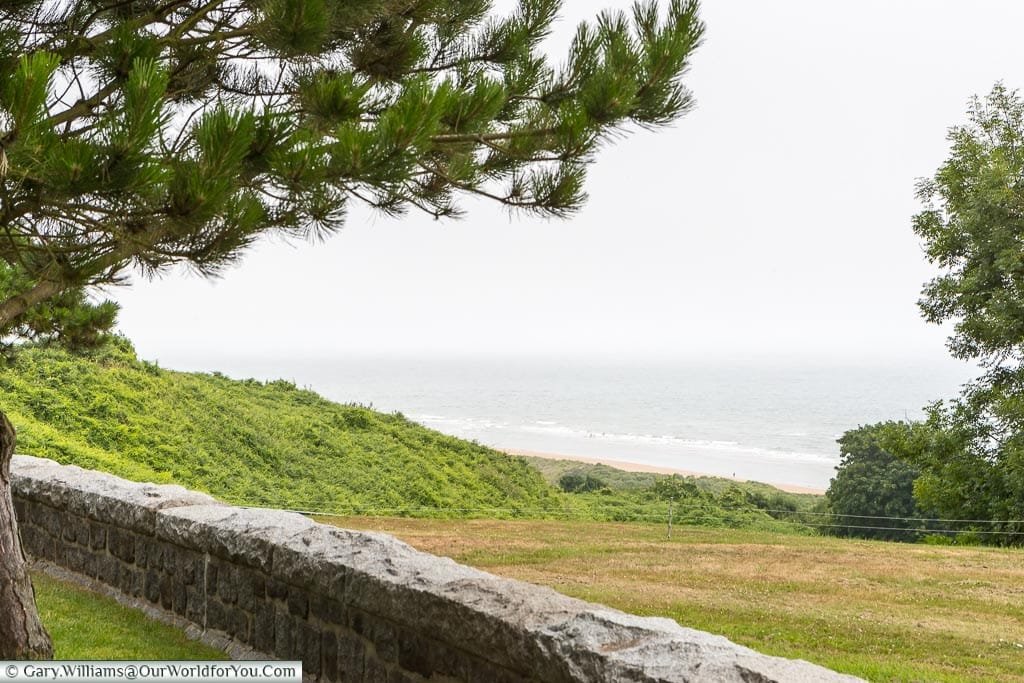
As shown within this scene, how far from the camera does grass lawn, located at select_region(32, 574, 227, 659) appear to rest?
3.87 meters

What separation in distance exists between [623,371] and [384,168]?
120743 mm

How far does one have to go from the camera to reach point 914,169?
110 m

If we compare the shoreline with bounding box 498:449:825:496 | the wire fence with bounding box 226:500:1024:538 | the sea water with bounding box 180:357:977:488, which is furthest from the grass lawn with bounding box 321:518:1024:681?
the shoreline with bounding box 498:449:825:496

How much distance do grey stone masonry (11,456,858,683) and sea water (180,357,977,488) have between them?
16917mm

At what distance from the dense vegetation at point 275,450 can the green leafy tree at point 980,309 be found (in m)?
4.15

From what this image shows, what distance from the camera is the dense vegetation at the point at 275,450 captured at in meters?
13.0

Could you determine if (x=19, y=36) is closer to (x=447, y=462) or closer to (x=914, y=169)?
(x=447, y=462)

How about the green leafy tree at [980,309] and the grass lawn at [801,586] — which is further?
the green leafy tree at [980,309]

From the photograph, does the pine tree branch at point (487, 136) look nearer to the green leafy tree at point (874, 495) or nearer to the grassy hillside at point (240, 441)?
the grassy hillside at point (240, 441)

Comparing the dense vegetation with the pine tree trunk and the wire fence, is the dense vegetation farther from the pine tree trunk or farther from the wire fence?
the pine tree trunk

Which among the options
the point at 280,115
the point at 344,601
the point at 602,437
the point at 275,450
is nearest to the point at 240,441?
the point at 275,450

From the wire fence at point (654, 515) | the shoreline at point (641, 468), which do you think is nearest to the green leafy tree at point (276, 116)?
the wire fence at point (654, 515)

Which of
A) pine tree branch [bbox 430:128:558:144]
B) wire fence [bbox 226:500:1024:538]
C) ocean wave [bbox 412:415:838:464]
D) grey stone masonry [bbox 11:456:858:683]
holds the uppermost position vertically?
pine tree branch [bbox 430:128:558:144]

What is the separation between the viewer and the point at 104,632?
4.14 meters
